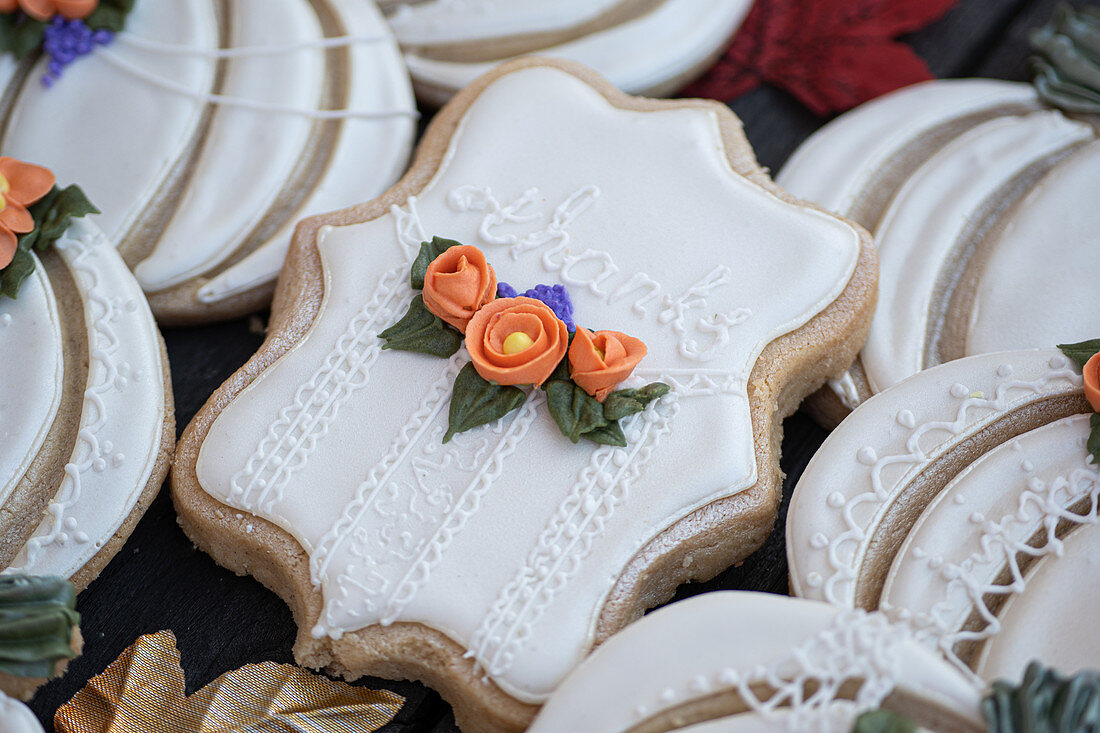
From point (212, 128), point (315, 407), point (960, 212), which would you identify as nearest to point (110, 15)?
point (212, 128)

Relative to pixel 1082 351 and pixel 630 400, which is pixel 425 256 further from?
pixel 1082 351

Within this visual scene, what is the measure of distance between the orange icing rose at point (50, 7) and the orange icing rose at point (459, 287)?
2.82 feet

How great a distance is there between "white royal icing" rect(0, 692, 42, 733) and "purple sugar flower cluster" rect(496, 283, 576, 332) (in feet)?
2.43

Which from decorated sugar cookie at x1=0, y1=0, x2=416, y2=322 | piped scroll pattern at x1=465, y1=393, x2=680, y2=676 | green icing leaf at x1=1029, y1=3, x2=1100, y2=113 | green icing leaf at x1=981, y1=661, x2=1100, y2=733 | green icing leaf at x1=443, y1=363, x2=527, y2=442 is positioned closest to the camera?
green icing leaf at x1=981, y1=661, x2=1100, y2=733

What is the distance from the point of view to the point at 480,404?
1204 millimetres

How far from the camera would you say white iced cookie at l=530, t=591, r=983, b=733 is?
3.00 feet

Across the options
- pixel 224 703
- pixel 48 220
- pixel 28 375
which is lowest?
pixel 224 703

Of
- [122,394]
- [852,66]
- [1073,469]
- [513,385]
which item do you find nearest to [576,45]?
[852,66]

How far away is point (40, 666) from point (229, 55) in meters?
1.07

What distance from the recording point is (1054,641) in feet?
3.33

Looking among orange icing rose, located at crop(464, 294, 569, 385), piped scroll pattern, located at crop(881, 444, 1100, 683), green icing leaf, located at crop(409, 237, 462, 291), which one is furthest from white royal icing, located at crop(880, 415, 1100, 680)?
green icing leaf, located at crop(409, 237, 462, 291)

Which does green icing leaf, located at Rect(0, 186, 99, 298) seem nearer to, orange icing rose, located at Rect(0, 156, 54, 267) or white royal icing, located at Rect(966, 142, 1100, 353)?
orange icing rose, located at Rect(0, 156, 54, 267)

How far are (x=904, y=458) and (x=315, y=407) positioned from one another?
0.77 metres

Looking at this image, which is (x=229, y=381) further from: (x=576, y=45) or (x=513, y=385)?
(x=576, y=45)
